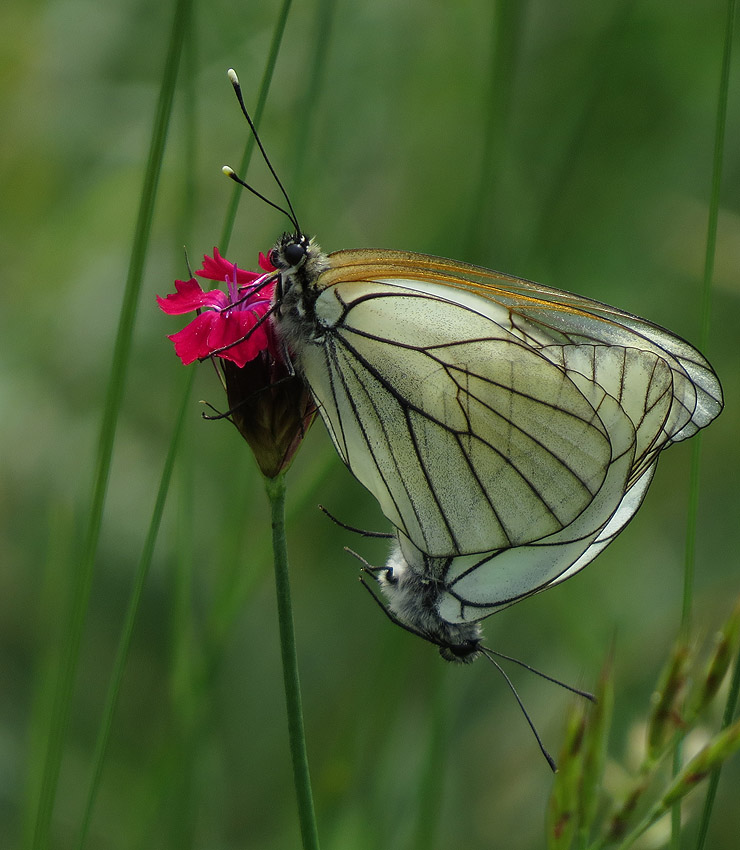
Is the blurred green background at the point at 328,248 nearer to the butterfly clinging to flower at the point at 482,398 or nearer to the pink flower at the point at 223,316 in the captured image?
the butterfly clinging to flower at the point at 482,398

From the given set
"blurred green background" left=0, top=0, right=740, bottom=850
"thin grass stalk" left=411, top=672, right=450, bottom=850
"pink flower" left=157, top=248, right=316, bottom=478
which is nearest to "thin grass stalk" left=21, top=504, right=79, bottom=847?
"blurred green background" left=0, top=0, right=740, bottom=850

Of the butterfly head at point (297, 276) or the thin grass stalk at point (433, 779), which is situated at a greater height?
the butterfly head at point (297, 276)

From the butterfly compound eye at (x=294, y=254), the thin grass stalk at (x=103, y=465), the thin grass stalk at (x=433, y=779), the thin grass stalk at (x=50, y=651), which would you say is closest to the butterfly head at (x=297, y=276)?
the butterfly compound eye at (x=294, y=254)

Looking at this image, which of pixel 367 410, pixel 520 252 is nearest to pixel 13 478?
pixel 367 410

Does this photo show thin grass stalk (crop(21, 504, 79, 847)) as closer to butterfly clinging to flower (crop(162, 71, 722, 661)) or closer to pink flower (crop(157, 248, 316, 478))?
pink flower (crop(157, 248, 316, 478))

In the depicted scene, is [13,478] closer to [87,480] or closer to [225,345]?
[87,480]

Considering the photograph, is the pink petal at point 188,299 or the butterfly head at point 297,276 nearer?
the pink petal at point 188,299

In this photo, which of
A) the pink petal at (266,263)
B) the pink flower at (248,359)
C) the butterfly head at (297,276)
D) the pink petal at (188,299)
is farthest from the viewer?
the pink petal at (266,263)
